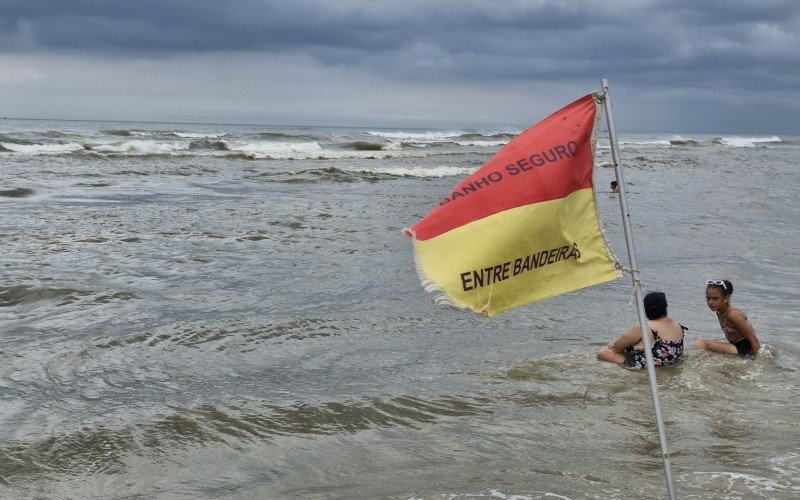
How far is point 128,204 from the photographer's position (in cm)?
1825

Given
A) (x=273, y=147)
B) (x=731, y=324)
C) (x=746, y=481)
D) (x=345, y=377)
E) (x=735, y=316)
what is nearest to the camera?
(x=746, y=481)

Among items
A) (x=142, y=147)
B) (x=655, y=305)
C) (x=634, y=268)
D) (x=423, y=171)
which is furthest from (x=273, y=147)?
(x=634, y=268)

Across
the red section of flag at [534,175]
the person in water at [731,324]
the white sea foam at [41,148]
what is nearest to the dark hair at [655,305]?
the person in water at [731,324]

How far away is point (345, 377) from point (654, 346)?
287 centimetres

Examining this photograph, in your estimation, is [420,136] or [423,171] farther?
[420,136]

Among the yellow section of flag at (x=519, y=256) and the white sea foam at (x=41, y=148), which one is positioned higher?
the yellow section of flag at (x=519, y=256)

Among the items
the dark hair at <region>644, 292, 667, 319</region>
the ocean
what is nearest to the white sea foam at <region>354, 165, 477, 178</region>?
the ocean

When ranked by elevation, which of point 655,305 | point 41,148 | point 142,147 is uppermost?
Result: point 142,147

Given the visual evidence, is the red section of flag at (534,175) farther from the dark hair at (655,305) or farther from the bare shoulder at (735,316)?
the bare shoulder at (735,316)

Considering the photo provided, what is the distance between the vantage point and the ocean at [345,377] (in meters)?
4.84

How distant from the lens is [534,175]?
3900 millimetres

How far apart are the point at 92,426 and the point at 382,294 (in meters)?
5.06

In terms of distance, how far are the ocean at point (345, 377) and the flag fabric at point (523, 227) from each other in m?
1.38

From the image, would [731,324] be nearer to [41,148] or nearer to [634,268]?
[634,268]
